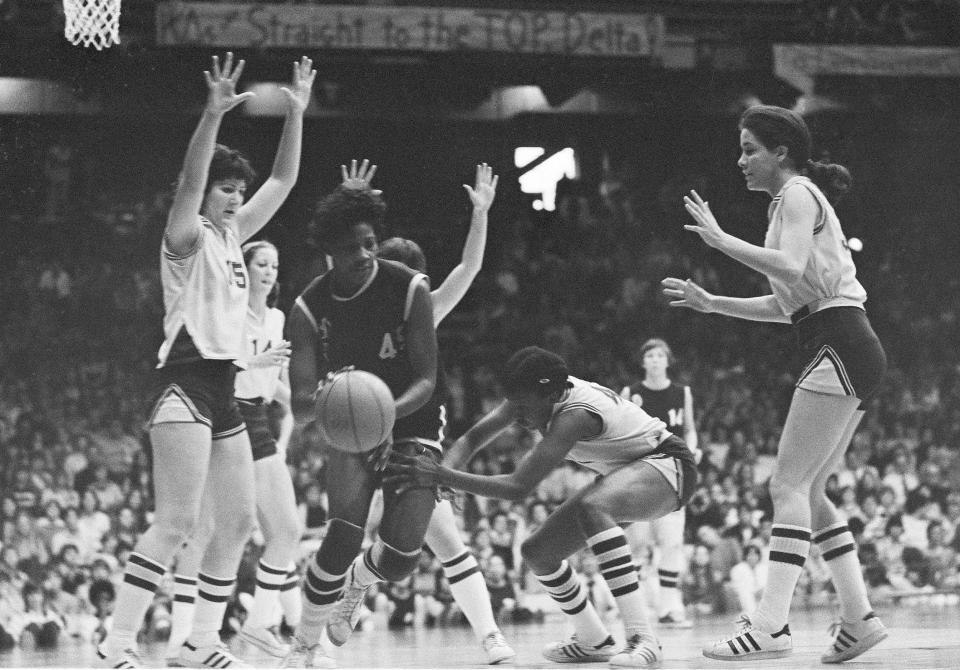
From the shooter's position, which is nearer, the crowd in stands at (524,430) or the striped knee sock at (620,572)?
the striped knee sock at (620,572)

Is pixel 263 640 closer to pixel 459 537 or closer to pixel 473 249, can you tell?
pixel 459 537

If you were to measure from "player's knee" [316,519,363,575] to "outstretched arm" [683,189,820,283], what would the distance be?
1.71m

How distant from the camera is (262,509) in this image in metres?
6.45

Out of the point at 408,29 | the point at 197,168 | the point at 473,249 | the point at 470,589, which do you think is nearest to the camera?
the point at 197,168

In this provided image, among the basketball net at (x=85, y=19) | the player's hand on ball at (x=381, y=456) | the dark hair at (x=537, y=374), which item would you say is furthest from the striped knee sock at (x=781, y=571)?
the basketball net at (x=85, y=19)

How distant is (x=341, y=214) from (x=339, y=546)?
1.21 meters

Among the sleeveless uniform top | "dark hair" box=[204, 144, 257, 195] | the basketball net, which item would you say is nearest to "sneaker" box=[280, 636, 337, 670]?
"dark hair" box=[204, 144, 257, 195]

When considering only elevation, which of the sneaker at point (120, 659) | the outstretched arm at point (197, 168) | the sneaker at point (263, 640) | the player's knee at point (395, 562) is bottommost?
the sneaker at point (263, 640)

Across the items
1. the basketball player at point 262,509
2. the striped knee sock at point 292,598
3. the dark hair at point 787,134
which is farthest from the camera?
the striped knee sock at point 292,598

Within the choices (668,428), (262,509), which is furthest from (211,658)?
(668,428)

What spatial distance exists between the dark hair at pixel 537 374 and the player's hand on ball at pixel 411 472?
58 cm

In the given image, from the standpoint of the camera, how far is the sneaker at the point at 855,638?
5.32 m

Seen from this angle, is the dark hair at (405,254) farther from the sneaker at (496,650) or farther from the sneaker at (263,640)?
the sneaker at (263,640)

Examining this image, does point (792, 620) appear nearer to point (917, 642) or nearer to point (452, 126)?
point (917, 642)
